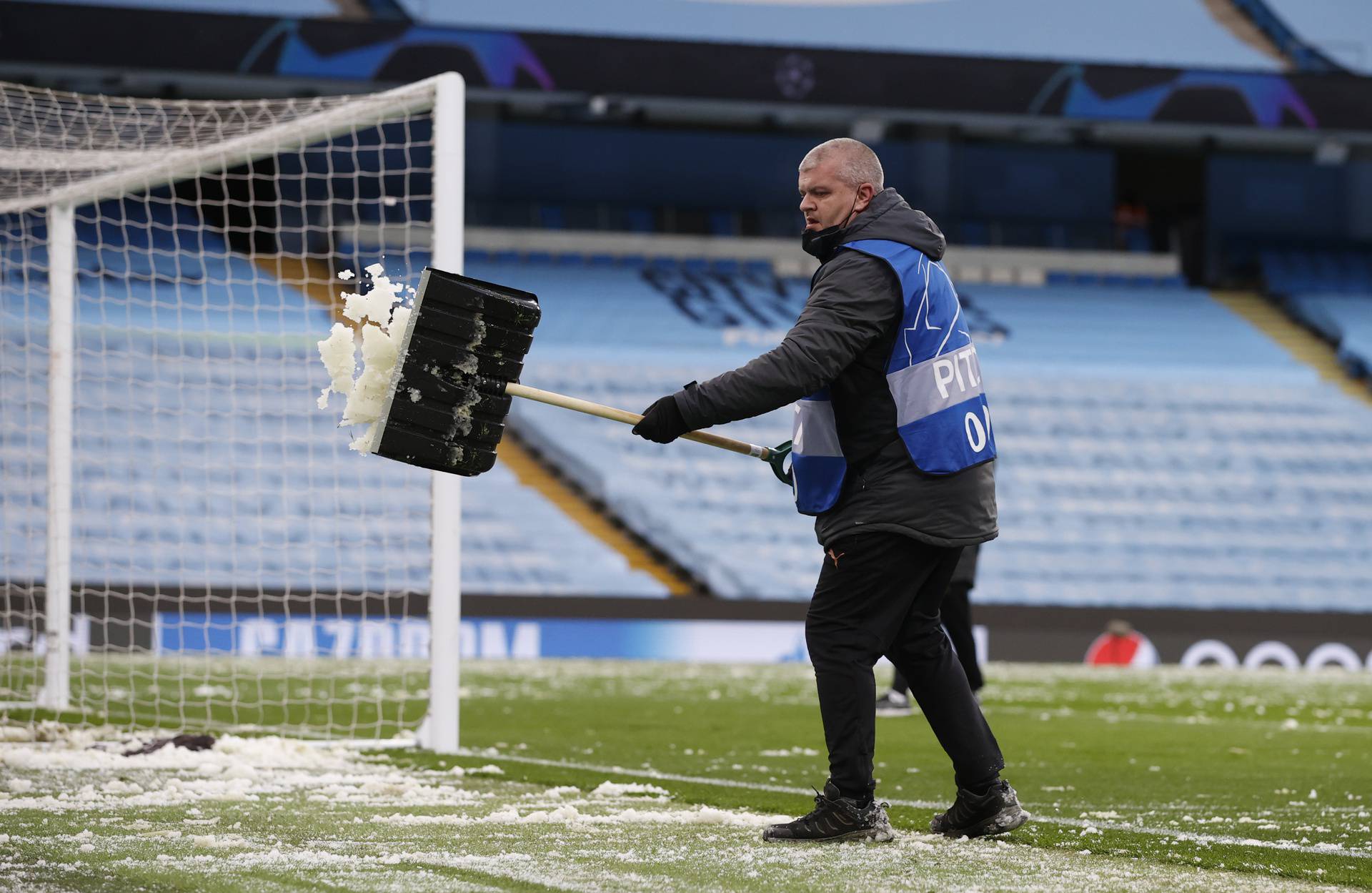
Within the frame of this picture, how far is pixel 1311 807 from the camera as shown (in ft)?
18.7

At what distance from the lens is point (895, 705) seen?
10297 mm

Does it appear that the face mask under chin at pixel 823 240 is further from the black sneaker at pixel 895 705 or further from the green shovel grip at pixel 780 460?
the black sneaker at pixel 895 705

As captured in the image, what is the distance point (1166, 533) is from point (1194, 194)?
31.9ft

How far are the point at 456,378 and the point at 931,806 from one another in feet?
6.75

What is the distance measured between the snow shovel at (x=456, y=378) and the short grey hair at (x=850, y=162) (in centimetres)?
77

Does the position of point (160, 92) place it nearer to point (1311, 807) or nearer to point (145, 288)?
point (145, 288)

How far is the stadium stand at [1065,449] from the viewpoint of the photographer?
21.5m

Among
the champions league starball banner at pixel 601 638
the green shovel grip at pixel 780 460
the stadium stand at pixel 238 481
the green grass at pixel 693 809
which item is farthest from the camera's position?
the stadium stand at pixel 238 481

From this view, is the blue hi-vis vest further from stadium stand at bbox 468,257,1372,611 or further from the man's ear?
stadium stand at bbox 468,257,1372,611

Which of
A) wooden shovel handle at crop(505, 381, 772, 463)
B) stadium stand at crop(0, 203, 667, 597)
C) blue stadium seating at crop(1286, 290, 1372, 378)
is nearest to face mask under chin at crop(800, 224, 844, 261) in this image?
wooden shovel handle at crop(505, 381, 772, 463)

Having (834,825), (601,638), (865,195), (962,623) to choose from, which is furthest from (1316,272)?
(834,825)

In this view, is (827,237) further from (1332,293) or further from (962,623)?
(1332,293)

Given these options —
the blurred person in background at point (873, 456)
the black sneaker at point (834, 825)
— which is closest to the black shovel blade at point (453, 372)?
the blurred person in background at point (873, 456)

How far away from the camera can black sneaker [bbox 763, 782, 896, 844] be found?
14.5ft
